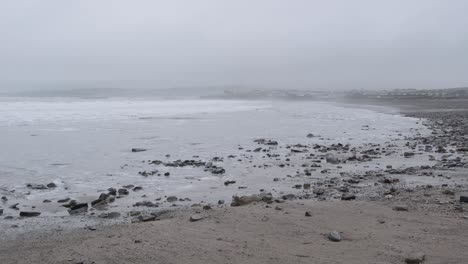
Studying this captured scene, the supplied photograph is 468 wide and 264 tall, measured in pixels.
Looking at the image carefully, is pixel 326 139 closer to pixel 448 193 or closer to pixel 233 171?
pixel 233 171

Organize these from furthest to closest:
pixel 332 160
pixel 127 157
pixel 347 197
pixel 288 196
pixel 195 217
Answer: pixel 127 157
pixel 332 160
pixel 288 196
pixel 347 197
pixel 195 217

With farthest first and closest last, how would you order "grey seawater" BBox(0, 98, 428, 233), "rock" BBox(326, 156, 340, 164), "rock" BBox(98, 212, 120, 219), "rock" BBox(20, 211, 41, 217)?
"rock" BBox(326, 156, 340, 164) → "grey seawater" BBox(0, 98, 428, 233) → "rock" BBox(20, 211, 41, 217) → "rock" BBox(98, 212, 120, 219)

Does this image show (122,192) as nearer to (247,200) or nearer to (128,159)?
(247,200)

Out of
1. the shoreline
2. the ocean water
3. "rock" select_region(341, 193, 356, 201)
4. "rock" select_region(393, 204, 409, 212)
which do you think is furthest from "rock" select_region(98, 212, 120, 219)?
"rock" select_region(393, 204, 409, 212)

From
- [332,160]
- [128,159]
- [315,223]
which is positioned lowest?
[128,159]

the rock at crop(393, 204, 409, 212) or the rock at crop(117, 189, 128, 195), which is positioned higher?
the rock at crop(393, 204, 409, 212)

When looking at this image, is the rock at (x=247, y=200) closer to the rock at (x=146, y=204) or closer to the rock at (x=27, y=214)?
the rock at (x=146, y=204)

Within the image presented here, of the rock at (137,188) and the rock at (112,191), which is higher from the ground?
the rock at (112,191)

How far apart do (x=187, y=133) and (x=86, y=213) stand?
16.8 m

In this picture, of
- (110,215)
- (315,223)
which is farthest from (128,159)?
(315,223)

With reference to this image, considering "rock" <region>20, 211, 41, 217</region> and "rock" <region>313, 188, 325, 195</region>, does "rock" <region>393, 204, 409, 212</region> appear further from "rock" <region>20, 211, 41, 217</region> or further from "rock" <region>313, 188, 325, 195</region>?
"rock" <region>20, 211, 41, 217</region>

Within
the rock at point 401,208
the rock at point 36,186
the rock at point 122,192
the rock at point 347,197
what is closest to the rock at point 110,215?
the rock at point 122,192

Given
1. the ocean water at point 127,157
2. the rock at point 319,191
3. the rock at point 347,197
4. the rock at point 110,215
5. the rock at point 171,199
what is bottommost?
the ocean water at point 127,157

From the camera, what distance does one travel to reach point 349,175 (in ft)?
41.1
